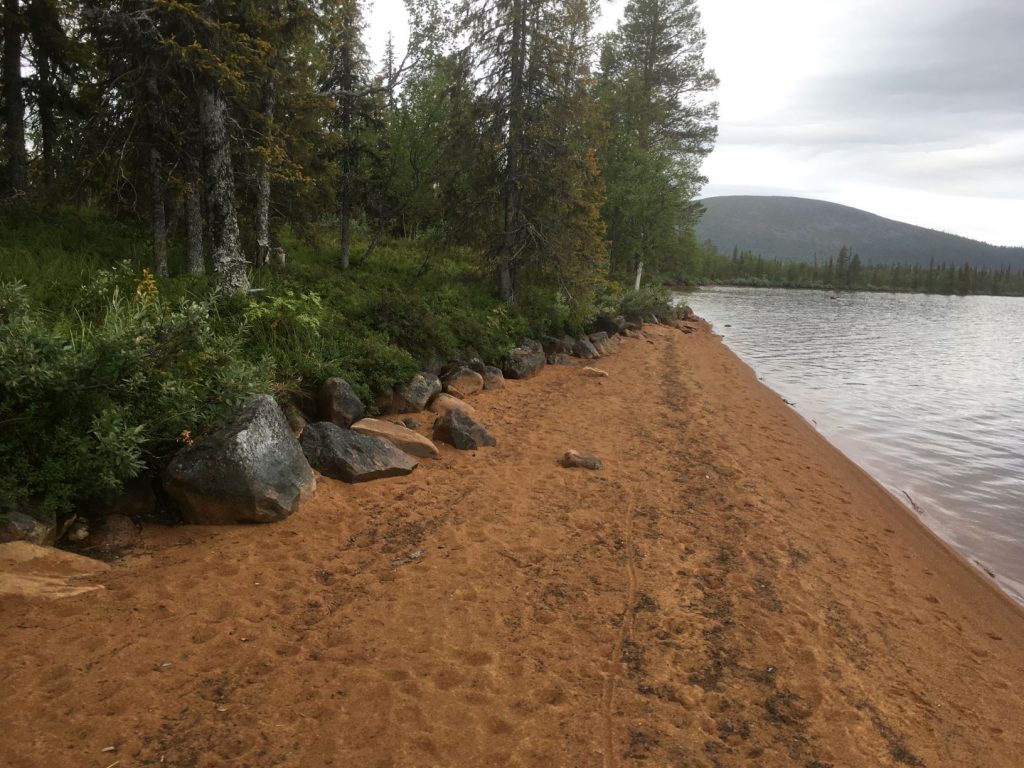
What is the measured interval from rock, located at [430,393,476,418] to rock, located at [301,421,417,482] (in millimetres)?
2172

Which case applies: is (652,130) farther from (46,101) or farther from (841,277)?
(841,277)

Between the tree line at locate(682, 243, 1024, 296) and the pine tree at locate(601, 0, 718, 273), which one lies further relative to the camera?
the tree line at locate(682, 243, 1024, 296)

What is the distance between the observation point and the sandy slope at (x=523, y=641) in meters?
3.19

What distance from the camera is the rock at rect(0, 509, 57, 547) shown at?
14.0ft

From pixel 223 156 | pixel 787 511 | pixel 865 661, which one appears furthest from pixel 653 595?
pixel 223 156

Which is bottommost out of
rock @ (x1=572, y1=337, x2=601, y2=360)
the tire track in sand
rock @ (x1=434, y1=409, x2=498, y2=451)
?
the tire track in sand

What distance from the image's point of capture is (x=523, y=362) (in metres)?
13.1

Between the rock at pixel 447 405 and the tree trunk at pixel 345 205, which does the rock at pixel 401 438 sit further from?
the tree trunk at pixel 345 205

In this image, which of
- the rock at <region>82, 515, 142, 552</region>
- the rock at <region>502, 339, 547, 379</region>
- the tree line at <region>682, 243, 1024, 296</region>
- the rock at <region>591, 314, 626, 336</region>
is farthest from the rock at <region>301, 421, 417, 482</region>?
the tree line at <region>682, 243, 1024, 296</region>

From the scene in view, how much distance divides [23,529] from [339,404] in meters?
3.83

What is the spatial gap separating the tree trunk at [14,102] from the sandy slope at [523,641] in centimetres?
1186

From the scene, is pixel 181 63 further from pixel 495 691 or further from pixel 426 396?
pixel 495 691

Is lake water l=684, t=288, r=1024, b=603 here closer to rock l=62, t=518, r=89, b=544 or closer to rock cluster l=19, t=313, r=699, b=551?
rock cluster l=19, t=313, r=699, b=551

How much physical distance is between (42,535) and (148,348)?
1.75m
